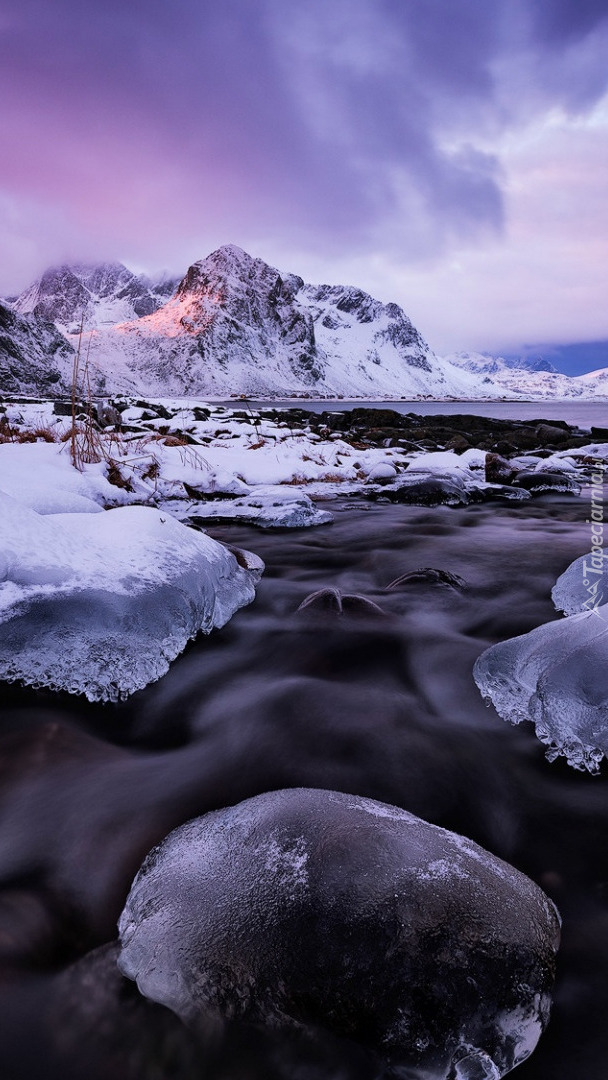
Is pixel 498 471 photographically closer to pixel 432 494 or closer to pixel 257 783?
pixel 432 494

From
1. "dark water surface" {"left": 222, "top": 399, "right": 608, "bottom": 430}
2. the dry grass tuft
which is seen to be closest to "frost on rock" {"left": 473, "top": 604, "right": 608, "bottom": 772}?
the dry grass tuft

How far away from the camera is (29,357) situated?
176 feet

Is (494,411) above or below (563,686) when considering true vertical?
above

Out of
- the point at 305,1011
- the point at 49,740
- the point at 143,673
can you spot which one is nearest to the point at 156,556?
the point at 143,673

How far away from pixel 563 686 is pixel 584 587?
135cm

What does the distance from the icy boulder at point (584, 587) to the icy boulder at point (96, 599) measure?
6.31 feet

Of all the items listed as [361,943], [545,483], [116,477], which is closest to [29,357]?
[116,477]

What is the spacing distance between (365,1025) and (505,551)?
157 inches

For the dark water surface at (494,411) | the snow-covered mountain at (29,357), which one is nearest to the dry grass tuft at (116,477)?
the dark water surface at (494,411)

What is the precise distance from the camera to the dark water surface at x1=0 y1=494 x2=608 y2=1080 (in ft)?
3.09

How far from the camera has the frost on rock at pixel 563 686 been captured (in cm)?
164

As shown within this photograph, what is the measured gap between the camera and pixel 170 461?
22.7ft

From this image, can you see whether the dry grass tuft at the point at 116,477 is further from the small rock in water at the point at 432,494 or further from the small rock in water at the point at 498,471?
the small rock in water at the point at 498,471

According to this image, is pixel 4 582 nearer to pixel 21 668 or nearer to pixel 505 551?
pixel 21 668
